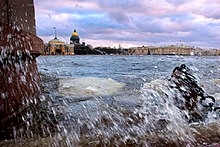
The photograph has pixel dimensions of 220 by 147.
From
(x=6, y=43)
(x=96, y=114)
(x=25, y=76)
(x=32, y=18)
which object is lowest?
(x=96, y=114)

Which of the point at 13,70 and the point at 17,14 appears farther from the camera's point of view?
the point at 17,14

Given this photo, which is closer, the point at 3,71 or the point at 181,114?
the point at 3,71

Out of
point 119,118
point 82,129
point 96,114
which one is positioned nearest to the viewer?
point 82,129

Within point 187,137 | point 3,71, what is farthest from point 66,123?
point 187,137

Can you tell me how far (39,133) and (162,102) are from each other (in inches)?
93.2

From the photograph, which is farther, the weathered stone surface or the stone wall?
the stone wall

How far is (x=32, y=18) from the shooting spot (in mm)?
5406

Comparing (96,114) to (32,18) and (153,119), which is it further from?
(32,18)

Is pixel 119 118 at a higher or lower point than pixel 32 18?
lower

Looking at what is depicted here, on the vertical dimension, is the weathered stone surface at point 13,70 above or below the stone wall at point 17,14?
below

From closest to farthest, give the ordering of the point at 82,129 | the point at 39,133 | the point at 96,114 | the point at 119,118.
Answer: the point at 39,133 → the point at 82,129 → the point at 119,118 → the point at 96,114

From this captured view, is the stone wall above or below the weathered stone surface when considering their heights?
above

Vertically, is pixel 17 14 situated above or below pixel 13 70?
above

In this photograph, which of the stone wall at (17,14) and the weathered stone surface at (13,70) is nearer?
the weathered stone surface at (13,70)
